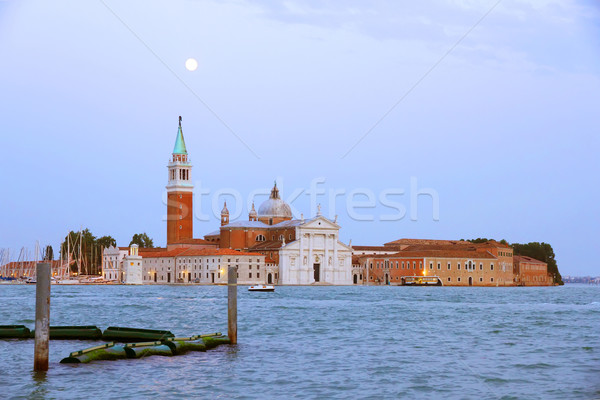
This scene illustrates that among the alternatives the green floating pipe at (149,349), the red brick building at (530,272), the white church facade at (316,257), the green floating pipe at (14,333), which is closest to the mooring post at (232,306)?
the green floating pipe at (149,349)

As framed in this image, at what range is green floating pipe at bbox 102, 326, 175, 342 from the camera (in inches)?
735

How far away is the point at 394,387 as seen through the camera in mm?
14500

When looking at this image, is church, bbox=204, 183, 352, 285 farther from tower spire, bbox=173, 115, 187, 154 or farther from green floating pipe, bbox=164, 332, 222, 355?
green floating pipe, bbox=164, 332, 222, 355

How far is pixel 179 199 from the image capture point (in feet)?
301

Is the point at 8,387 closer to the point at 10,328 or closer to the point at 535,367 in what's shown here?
the point at 10,328

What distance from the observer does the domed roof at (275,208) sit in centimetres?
9912

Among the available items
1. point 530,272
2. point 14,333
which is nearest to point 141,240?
point 530,272

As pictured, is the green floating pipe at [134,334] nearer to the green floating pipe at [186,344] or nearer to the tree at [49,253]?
the green floating pipe at [186,344]

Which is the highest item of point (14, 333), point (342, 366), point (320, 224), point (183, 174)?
point (183, 174)

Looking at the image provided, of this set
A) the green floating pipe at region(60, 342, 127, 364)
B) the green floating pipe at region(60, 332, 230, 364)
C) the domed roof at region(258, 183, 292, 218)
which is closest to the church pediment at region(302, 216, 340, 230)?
the domed roof at region(258, 183, 292, 218)

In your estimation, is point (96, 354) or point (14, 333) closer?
point (96, 354)

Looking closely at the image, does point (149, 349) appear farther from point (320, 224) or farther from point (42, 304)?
point (320, 224)

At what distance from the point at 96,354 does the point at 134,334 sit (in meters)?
3.05

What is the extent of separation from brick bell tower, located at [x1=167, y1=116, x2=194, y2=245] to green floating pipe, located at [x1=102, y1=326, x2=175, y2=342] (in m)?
72.5
